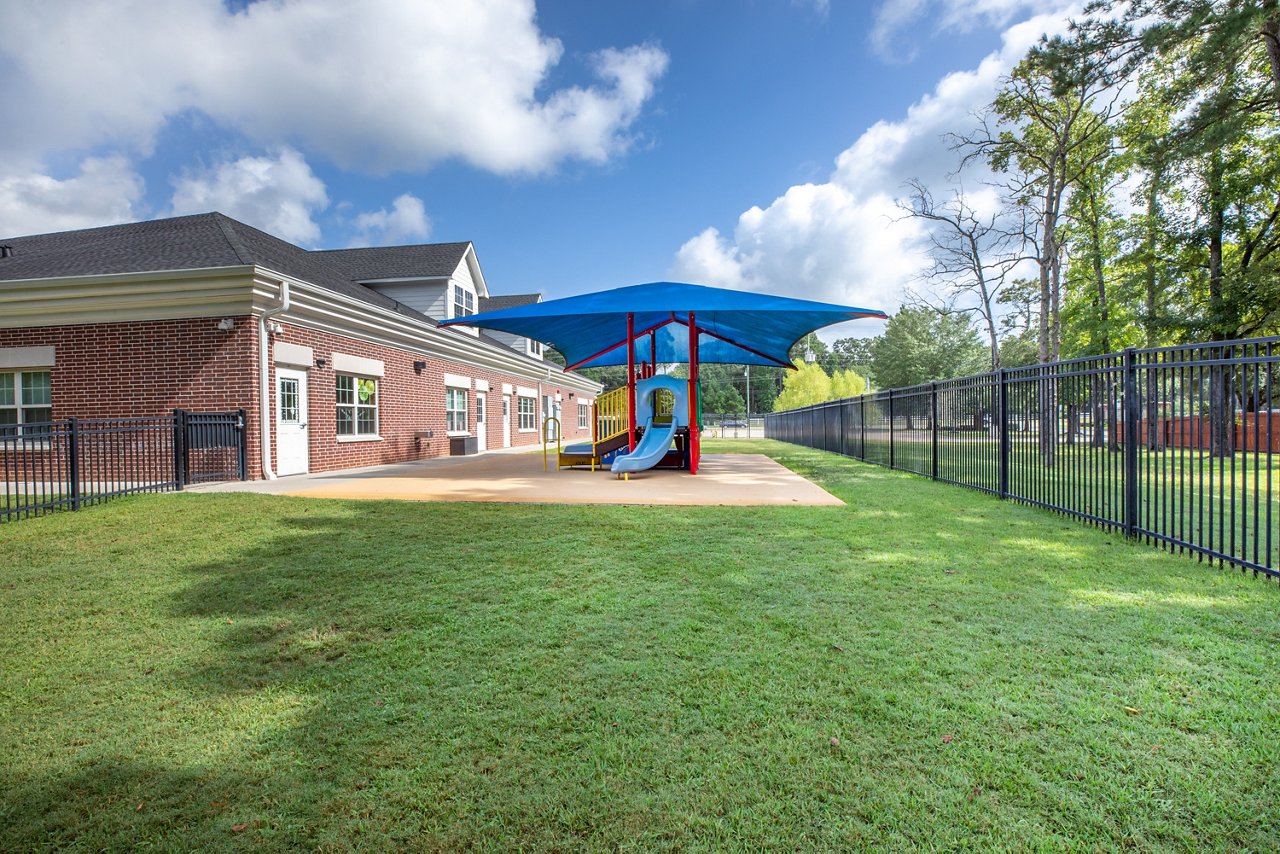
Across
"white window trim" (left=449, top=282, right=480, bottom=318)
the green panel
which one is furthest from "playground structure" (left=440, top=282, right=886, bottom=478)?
the green panel

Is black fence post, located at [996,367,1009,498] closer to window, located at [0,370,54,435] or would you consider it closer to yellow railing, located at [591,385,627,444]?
yellow railing, located at [591,385,627,444]

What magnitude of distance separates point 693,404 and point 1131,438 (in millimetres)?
7753

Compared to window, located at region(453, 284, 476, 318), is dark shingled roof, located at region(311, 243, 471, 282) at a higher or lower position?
higher

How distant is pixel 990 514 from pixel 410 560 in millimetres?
6257

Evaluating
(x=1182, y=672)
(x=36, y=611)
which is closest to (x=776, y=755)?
(x=1182, y=672)

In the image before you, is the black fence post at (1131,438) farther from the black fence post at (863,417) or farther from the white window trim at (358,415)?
the white window trim at (358,415)

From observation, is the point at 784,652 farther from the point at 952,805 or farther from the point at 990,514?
the point at 990,514

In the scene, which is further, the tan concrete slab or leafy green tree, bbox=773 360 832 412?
leafy green tree, bbox=773 360 832 412

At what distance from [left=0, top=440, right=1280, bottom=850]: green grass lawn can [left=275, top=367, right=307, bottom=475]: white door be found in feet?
20.8

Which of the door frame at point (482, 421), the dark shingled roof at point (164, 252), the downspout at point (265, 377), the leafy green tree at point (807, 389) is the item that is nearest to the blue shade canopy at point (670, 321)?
the downspout at point (265, 377)

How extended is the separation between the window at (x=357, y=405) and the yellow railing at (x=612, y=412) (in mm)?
5236

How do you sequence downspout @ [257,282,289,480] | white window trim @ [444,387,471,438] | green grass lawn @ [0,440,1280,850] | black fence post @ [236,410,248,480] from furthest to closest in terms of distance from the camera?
white window trim @ [444,387,471,438] → downspout @ [257,282,289,480] → black fence post @ [236,410,248,480] → green grass lawn @ [0,440,1280,850]

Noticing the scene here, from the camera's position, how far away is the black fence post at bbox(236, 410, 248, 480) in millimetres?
10656

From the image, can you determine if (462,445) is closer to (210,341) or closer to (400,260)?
(400,260)
